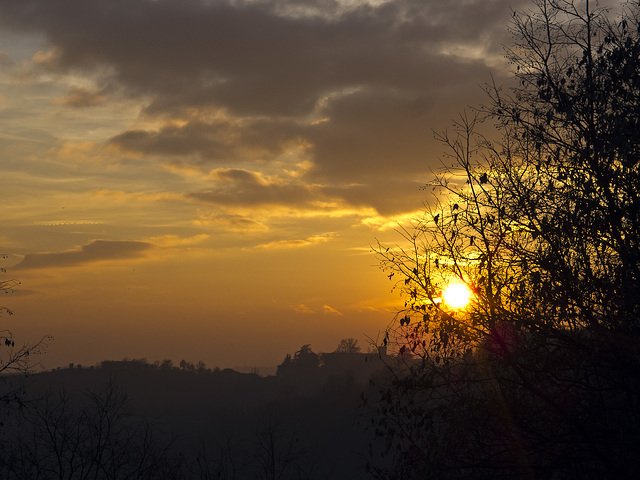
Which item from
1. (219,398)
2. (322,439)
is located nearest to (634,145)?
(322,439)

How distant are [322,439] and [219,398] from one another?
200ft

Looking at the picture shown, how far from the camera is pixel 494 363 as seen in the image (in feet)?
43.0

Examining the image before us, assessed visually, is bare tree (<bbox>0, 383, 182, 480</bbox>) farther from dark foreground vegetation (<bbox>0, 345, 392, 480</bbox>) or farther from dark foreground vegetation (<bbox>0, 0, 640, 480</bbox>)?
dark foreground vegetation (<bbox>0, 345, 392, 480</bbox>)

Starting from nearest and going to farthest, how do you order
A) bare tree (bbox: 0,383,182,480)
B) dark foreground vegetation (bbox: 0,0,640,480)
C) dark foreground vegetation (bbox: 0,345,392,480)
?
dark foreground vegetation (bbox: 0,0,640,480), bare tree (bbox: 0,383,182,480), dark foreground vegetation (bbox: 0,345,392,480)

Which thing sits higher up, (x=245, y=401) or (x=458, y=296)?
(x=458, y=296)

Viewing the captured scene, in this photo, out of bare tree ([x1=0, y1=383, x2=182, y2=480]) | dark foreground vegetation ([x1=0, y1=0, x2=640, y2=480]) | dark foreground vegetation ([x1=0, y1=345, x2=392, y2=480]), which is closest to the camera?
dark foreground vegetation ([x1=0, y1=0, x2=640, y2=480])

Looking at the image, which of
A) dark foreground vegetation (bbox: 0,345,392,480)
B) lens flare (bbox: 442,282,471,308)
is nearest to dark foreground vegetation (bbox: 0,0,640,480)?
lens flare (bbox: 442,282,471,308)

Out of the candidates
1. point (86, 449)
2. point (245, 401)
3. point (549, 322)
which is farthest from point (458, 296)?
point (245, 401)

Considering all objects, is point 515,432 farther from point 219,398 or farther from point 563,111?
point 219,398

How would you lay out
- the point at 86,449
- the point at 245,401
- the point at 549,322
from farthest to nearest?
the point at 245,401 < the point at 86,449 < the point at 549,322

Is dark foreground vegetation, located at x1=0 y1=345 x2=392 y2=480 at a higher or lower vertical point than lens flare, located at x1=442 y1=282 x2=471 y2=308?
lower

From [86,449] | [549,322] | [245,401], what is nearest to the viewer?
[549,322]

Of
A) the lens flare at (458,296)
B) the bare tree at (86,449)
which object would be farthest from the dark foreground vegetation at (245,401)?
the lens flare at (458,296)

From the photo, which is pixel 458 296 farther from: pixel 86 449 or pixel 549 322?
pixel 86 449
